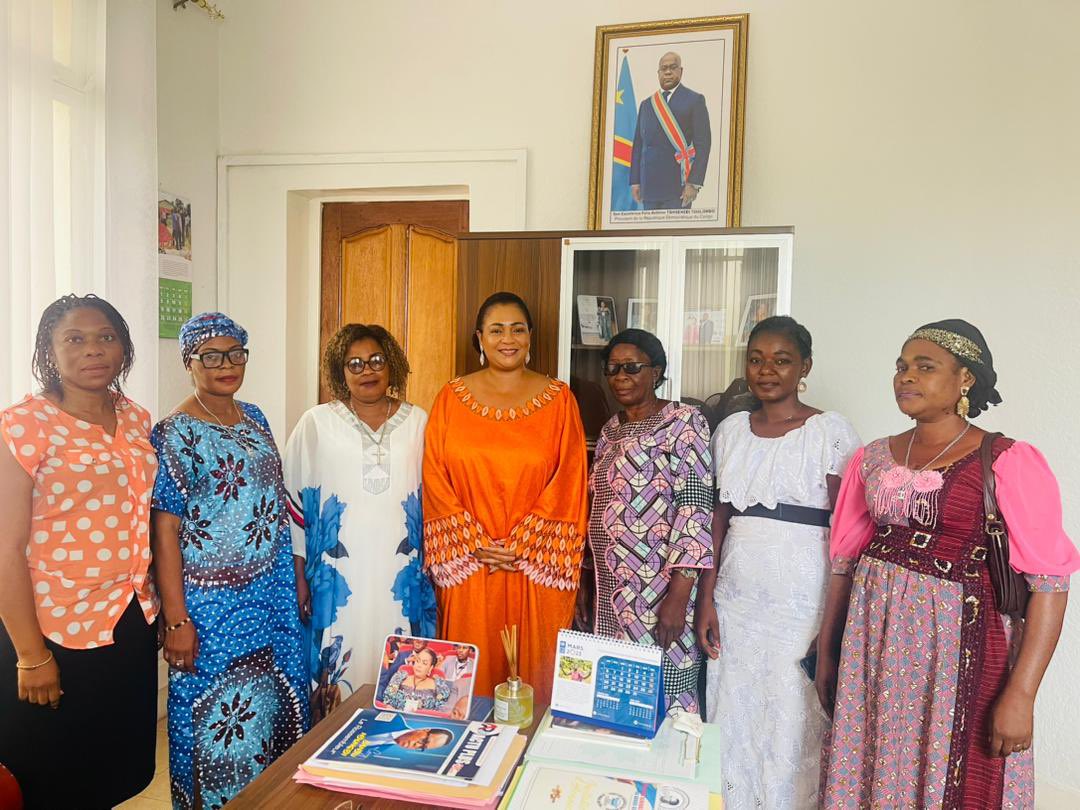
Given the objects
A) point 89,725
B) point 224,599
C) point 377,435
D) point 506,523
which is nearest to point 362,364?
point 377,435

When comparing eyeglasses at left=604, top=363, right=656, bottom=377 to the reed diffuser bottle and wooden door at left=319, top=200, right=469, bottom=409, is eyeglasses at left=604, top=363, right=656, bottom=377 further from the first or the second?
wooden door at left=319, top=200, right=469, bottom=409

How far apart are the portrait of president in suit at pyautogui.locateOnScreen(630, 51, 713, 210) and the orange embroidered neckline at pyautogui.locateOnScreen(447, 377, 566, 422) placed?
3.93 ft

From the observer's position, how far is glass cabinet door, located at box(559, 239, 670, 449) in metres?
2.72

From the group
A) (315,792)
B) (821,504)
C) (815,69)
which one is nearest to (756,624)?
(821,504)

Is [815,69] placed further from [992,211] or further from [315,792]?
[315,792]

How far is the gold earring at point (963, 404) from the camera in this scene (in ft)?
5.76

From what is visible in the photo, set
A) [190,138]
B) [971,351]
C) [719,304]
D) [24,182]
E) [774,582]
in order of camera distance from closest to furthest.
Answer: [971,351] → [774,582] → [24,182] → [719,304] → [190,138]

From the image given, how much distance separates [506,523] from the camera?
7.50 ft

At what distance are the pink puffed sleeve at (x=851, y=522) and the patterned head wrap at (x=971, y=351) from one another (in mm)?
316

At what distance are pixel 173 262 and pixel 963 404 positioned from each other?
120 inches

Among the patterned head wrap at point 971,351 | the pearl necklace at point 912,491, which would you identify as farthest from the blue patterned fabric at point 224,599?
the patterned head wrap at point 971,351

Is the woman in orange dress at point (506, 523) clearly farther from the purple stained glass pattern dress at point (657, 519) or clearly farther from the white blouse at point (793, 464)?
the white blouse at point (793, 464)

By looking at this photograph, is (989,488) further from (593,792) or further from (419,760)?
(419,760)

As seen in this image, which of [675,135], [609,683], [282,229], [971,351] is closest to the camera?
[609,683]
